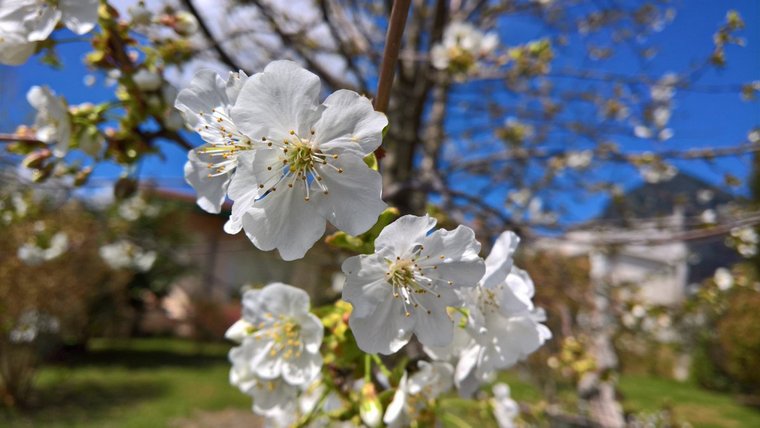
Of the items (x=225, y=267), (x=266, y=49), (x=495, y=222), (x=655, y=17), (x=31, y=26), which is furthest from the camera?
(x=225, y=267)

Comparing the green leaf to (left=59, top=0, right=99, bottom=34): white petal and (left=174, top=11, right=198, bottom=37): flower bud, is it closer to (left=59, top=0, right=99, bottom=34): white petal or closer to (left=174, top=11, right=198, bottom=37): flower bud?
(left=59, top=0, right=99, bottom=34): white petal

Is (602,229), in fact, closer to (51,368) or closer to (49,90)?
(49,90)

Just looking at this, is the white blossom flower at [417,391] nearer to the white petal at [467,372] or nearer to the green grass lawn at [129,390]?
the white petal at [467,372]

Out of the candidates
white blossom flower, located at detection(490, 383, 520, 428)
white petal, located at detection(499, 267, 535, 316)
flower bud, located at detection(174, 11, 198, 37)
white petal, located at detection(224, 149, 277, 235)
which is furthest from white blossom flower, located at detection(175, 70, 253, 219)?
white blossom flower, located at detection(490, 383, 520, 428)

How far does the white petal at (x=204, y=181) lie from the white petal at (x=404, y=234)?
0.32m

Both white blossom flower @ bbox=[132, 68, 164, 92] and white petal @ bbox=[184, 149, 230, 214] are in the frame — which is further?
white blossom flower @ bbox=[132, 68, 164, 92]

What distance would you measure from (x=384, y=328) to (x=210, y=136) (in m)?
0.44

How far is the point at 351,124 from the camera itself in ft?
2.12

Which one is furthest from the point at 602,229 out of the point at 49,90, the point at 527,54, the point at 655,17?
the point at 655,17

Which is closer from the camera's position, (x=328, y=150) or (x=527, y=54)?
(x=328, y=150)

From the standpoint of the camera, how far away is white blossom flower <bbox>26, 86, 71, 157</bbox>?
1088 mm

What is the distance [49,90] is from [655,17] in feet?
→ 15.3

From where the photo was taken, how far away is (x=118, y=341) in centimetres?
934

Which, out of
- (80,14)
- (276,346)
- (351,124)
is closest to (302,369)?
(276,346)
